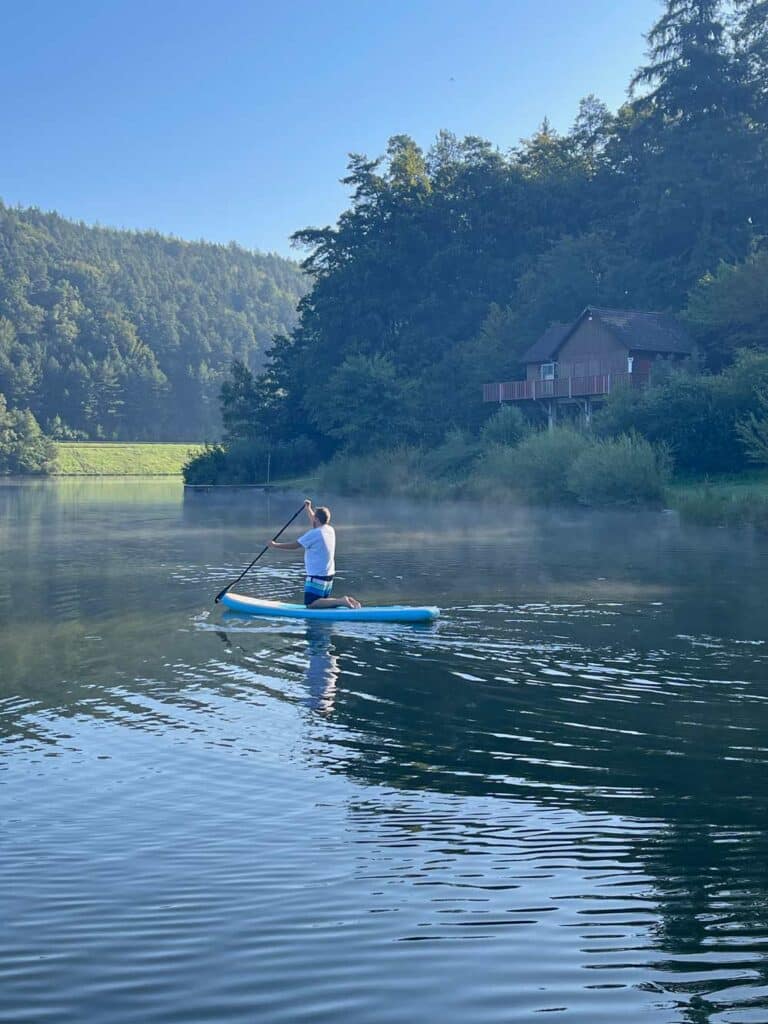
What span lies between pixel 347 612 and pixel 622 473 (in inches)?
1136

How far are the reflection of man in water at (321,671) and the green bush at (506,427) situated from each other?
42.4 metres

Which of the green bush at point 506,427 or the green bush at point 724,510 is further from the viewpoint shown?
the green bush at point 506,427

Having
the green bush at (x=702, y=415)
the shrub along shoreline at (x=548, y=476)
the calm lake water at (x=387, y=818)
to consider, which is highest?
the green bush at (x=702, y=415)

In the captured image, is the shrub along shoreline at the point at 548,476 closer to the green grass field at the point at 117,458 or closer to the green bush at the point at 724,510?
the green bush at the point at 724,510

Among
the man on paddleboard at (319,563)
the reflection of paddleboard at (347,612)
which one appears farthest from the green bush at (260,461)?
the man on paddleboard at (319,563)

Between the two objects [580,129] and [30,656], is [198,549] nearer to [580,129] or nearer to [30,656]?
[30,656]

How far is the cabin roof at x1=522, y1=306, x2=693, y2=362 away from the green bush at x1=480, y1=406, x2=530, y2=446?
7.59 metres

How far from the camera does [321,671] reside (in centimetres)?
1596

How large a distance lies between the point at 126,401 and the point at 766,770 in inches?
7278

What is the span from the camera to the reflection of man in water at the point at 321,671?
45.2 feet

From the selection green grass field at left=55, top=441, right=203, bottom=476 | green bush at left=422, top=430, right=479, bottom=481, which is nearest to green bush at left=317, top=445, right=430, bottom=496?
green bush at left=422, top=430, right=479, bottom=481

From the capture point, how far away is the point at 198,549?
36375 mm

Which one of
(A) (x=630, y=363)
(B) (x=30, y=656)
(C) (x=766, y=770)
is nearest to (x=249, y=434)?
(A) (x=630, y=363)

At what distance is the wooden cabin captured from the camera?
206 feet
